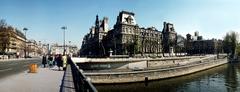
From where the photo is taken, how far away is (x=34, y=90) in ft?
46.3

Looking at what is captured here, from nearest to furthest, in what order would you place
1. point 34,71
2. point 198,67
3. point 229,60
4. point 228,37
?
point 34,71 < point 198,67 < point 229,60 < point 228,37

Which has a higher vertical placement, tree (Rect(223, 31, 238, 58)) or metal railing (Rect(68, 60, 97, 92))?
tree (Rect(223, 31, 238, 58))

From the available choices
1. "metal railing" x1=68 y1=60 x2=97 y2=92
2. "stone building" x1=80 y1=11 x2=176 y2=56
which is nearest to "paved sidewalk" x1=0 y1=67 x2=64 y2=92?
"metal railing" x1=68 y1=60 x2=97 y2=92

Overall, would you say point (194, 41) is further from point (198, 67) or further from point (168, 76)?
point (168, 76)

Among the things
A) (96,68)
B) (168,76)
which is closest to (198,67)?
(168,76)

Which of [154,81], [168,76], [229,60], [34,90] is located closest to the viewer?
[34,90]

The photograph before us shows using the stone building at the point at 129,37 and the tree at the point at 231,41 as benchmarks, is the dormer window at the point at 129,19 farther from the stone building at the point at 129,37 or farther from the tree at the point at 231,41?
the tree at the point at 231,41

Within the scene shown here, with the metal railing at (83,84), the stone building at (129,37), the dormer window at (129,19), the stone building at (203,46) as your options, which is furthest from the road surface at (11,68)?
the stone building at (203,46)

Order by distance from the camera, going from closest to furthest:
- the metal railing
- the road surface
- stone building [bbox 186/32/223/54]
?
the metal railing
the road surface
stone building [bbox 186/32/223/54]

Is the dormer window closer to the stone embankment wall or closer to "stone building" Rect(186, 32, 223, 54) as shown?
the stone embankment wall

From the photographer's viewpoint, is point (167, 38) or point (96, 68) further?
point (167, 38)

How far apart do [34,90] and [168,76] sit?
134 ft

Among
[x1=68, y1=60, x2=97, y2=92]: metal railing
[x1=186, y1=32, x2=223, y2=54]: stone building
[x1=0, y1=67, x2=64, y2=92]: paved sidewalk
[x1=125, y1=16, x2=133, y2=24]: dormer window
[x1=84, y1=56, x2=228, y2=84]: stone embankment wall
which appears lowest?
[x1=84, y1=56, x2=228, y2=84]: stone embankment wall

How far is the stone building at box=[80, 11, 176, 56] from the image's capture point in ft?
366
